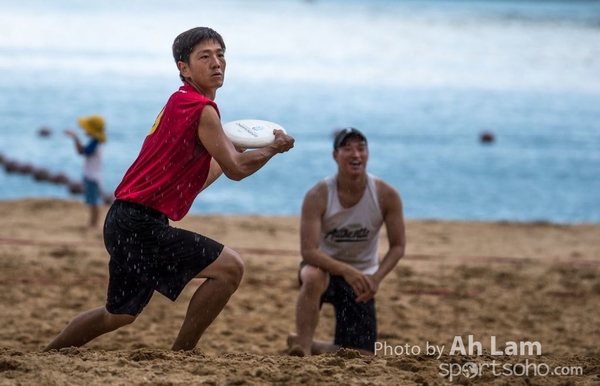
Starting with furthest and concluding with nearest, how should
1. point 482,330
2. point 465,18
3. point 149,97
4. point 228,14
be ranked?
point 465,18, point 228,14, point 149,97, point 482,330

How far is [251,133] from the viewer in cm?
535

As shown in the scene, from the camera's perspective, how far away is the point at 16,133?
2228 centimetres

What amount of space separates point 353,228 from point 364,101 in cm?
2447

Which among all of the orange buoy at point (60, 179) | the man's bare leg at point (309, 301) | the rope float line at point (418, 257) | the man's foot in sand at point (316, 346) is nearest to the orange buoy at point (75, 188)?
the orange buoy at point (60, 179)

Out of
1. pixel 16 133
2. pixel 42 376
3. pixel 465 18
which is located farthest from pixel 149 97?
pixel 465 18

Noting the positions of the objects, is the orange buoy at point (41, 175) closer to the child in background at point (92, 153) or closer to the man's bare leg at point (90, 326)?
the child in background at point (92, 153)

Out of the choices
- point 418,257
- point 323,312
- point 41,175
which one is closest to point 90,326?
point 323,312

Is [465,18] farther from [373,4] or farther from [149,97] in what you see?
[149,97]

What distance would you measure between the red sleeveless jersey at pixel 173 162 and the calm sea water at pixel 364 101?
948 centimetres

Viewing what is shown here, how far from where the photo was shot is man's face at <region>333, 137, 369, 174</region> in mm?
6711

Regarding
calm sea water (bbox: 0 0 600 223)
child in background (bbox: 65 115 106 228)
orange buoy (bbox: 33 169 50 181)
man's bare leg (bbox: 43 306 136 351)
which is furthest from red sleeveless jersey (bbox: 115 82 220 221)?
orange buoy (bbox: 33 169 50 181)

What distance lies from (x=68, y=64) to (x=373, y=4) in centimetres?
7125

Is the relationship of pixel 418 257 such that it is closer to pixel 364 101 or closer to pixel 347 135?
pixel 347 135

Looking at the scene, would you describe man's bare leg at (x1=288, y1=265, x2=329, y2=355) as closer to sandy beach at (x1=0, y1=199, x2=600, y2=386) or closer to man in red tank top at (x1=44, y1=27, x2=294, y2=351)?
sandy beach at (x1=0, y1=199, x2=600, y2=386)
